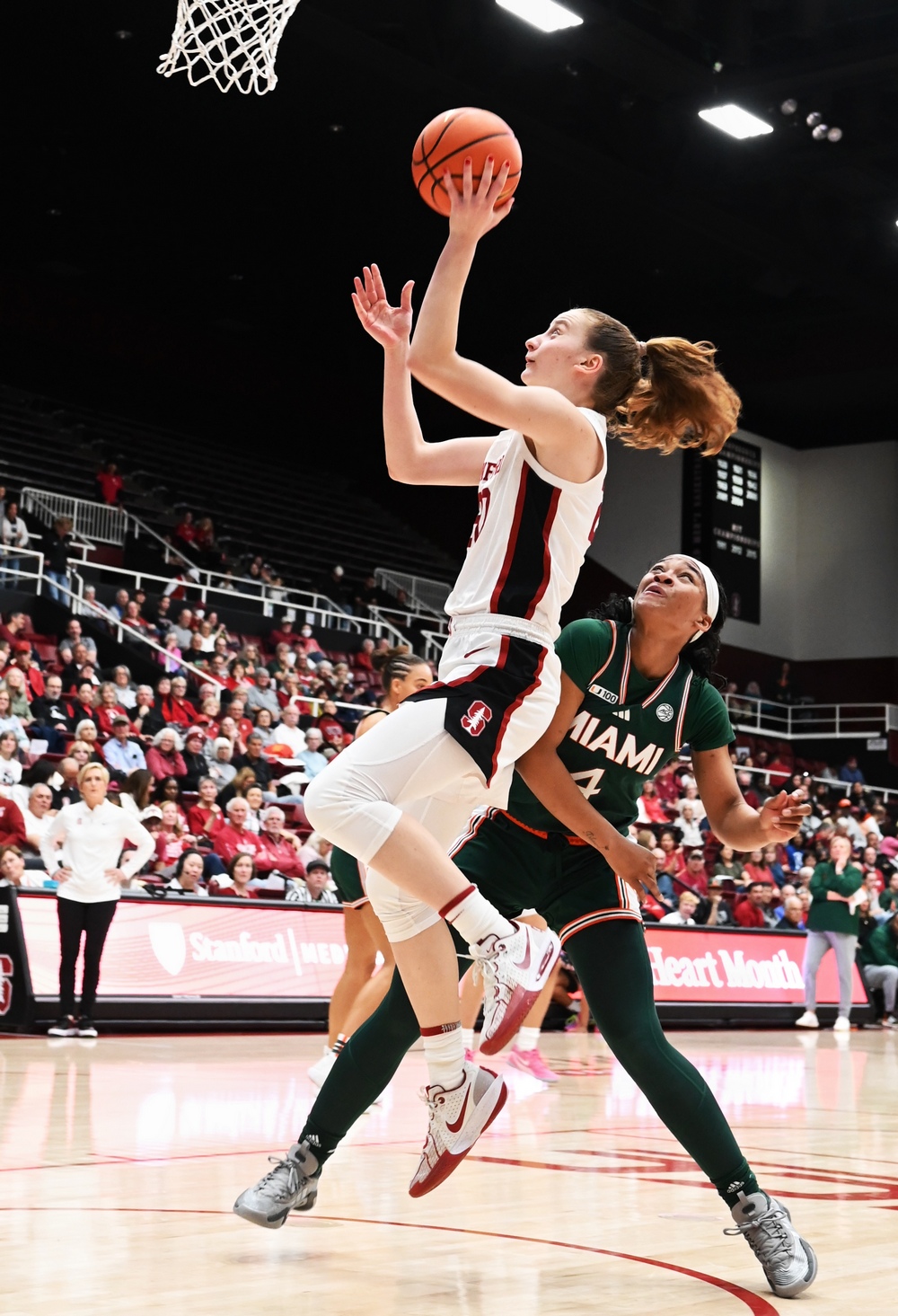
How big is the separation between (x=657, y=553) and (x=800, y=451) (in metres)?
4.83

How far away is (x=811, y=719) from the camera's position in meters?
29.8

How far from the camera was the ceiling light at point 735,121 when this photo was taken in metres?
16.7

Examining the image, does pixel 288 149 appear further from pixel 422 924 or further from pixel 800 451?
pixel 422 924

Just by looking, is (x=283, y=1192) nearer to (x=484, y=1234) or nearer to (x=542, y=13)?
(x=484, y=1234)

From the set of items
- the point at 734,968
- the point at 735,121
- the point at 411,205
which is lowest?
the point at 734,968

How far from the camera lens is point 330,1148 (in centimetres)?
357

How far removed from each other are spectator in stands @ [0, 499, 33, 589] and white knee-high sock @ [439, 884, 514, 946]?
1474 centimetres

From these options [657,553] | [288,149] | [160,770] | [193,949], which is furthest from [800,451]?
[193,949]

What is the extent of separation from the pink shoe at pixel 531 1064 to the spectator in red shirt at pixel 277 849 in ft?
16.4

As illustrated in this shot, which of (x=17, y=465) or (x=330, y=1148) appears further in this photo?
(x=17, y=465)

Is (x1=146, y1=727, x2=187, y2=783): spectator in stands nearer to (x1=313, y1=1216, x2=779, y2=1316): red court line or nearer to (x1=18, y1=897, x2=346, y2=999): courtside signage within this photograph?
(x1=18, y1=897, x2=346, y2=999): courtside signage

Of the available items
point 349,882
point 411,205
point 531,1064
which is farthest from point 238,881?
point 411,205

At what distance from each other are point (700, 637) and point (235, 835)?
31.5ft

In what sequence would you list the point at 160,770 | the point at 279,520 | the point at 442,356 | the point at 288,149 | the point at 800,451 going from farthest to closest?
the point at 800,451 < the point at 279,520 < the point at 288,149 < the point at 160,770 < the point at 442,356
